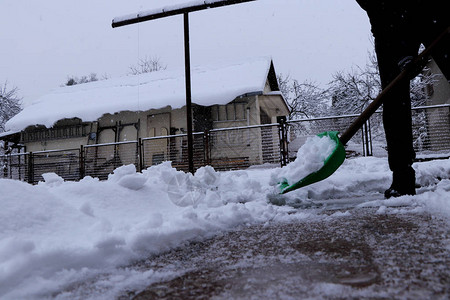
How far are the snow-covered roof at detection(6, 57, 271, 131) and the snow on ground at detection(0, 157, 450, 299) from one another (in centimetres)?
1001

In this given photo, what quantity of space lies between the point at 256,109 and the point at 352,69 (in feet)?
51.2

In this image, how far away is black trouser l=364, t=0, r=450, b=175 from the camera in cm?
272

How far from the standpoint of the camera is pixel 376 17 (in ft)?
9.83

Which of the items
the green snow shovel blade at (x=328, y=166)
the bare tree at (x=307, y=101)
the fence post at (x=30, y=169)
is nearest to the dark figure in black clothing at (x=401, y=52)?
the green snow shovel blade at (x=328, y=166)

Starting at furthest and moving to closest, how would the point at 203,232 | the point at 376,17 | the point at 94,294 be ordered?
the point at 376,17 < the point at 203,232 < the point at 94,294

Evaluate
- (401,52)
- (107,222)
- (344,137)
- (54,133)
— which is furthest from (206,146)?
(54,133)

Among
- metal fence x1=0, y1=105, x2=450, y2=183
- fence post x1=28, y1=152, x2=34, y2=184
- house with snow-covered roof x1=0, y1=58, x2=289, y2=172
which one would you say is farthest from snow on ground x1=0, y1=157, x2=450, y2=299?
house with snow-covered roof x1=0, y1=58, x2=289, y2=172

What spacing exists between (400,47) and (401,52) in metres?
0.04

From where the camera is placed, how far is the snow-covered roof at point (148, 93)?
13.3m

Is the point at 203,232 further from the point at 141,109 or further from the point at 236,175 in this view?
the point at 141,109

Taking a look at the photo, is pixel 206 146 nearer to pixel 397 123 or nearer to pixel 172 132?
pixel 172 132

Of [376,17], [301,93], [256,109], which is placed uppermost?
[301,93]

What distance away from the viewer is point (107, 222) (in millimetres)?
1727

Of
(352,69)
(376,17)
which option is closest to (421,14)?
(376,17)
